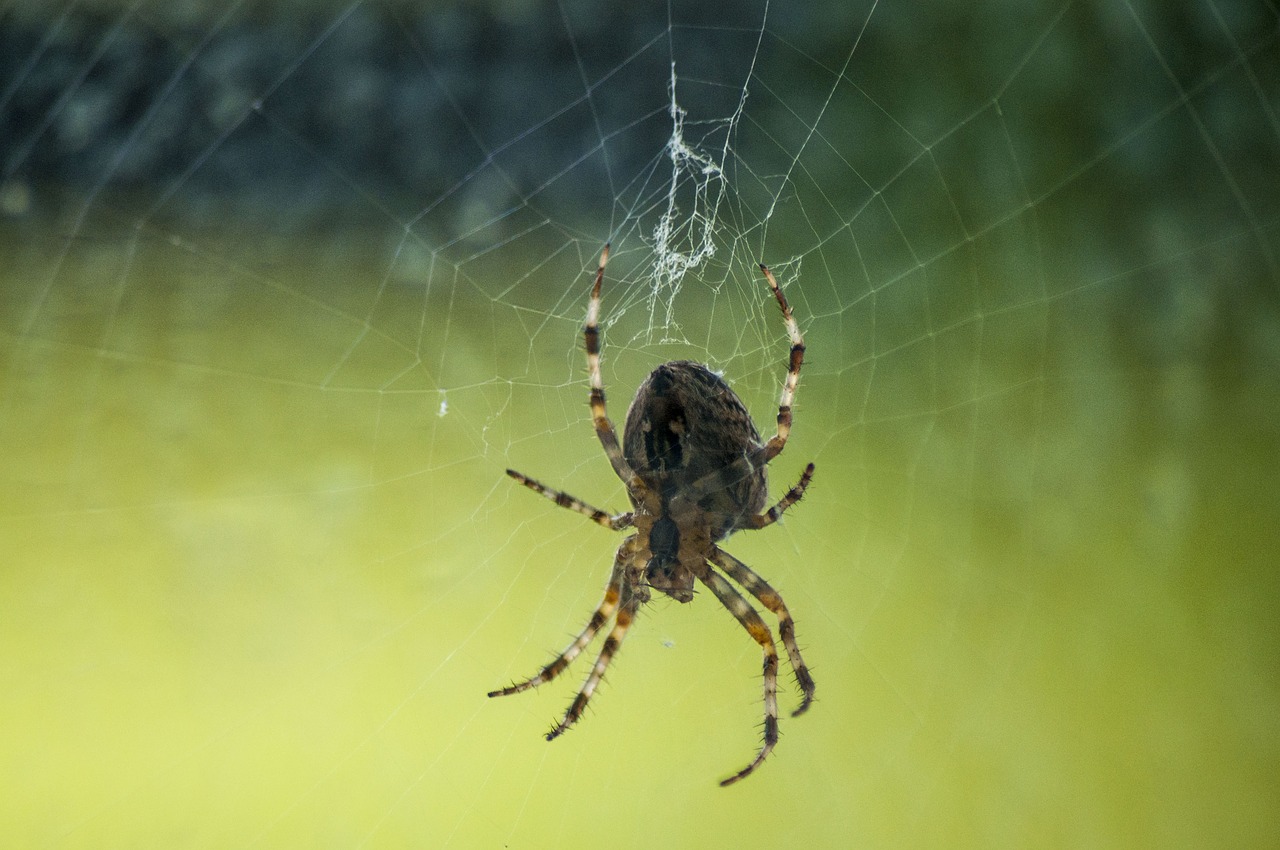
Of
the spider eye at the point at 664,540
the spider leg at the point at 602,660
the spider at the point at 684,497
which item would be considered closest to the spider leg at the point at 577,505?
the spider at the point at 684,497

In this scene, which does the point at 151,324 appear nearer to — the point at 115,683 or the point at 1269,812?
the point at 115,683

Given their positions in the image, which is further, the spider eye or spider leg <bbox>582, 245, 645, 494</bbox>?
the spider eye

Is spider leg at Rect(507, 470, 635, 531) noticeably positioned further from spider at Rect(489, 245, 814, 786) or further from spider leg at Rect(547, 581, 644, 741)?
spider leg at Rect(547, 581, 644, 741)

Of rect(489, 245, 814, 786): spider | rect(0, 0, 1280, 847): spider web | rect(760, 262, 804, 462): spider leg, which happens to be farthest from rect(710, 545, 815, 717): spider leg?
rect(760, 262, 804, 462): spider leg

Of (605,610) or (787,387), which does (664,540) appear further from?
(787,387)

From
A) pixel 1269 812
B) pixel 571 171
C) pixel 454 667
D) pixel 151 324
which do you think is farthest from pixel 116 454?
pixel 1269 812

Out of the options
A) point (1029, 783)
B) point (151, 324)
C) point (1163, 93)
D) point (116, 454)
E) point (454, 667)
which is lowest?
point (1029, 783)

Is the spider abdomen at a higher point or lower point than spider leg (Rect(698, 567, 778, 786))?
higher
